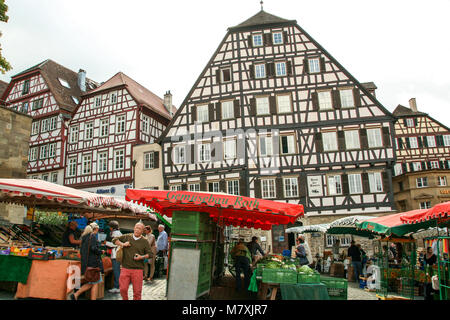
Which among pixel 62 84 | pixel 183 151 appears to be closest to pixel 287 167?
pixel 183 151

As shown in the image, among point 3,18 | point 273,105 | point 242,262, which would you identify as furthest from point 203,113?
point 242,262

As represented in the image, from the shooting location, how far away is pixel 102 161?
26.5 meters

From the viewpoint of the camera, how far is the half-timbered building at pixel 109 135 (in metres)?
25.7

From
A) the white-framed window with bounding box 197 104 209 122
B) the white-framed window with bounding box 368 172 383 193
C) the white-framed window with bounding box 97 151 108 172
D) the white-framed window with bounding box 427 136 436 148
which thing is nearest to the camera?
the white-framed window with bounding box 368 172 383 193

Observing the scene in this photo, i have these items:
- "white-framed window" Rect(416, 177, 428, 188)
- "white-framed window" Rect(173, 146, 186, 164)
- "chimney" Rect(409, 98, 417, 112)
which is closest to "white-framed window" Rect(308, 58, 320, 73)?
"white-framed window" Rect(173, 146, 186, 164)

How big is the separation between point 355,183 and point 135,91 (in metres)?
18.3

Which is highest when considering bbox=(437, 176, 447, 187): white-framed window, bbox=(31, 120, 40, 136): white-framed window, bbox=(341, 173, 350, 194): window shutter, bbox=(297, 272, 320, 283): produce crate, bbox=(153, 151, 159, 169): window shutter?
bbox=(31, 120, 40, 136): white-framed window

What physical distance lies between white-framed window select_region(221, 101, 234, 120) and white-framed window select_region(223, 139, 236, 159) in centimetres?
172

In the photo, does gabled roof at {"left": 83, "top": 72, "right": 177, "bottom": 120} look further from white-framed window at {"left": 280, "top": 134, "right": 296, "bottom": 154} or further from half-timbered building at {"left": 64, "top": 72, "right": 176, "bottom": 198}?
white-framed window at {"left": 280, "top": 134, "right": 296, "bottom": 154}

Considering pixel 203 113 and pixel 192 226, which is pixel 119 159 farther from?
pixel 192 226

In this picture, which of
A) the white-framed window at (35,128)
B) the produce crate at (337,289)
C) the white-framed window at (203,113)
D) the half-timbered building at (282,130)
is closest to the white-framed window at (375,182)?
the half-timbered building at (282,130)

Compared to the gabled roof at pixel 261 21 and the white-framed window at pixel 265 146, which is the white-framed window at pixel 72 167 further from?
the gabled roof at pixel 261 21

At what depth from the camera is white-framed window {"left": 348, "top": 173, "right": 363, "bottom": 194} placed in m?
20.8
